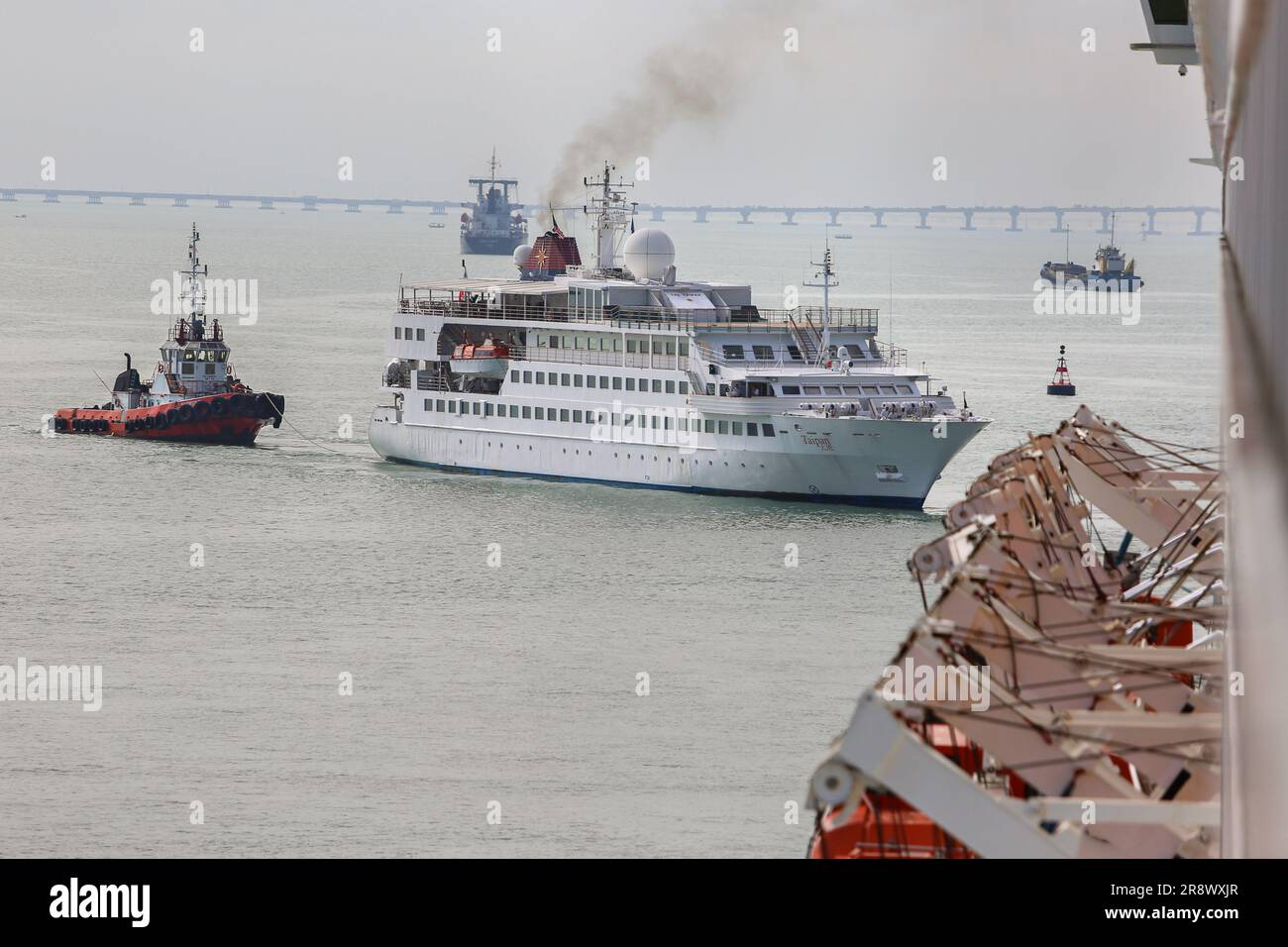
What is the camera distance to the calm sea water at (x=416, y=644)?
19000mm

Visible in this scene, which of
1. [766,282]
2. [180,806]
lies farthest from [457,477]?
[766,282]

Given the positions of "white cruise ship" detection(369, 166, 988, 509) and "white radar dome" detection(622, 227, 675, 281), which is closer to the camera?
"white cruise ship" detection(369, 166, 988, 509)

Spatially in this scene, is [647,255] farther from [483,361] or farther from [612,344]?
[483,361]

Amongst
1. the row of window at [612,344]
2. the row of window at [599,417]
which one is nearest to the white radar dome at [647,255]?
the row of window at [612,344]

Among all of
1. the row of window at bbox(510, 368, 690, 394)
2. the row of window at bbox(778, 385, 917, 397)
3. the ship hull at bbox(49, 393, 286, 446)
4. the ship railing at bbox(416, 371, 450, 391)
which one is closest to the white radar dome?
the row of window at bbox(510, 368, 690, 394)

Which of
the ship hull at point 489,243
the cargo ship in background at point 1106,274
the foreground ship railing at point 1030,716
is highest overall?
the ship hull at point 489,243

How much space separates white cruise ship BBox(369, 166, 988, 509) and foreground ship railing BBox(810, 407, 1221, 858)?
28856 mm

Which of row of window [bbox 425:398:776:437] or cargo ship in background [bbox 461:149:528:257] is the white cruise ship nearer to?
row of window [bbox 425:398:776:437]

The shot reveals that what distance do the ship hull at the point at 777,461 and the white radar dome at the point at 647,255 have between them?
5.63 metres

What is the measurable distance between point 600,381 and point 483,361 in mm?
3642

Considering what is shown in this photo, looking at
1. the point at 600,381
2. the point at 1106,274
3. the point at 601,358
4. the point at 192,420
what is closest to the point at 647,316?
the point at 601,358

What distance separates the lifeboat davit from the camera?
47500 mm

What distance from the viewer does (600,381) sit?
45.3m

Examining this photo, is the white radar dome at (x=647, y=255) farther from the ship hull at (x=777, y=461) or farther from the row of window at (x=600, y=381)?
the ship hull at (x=777, y=461)
